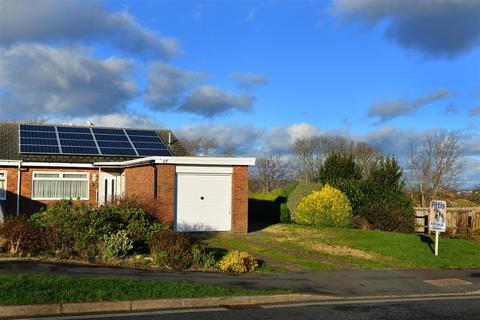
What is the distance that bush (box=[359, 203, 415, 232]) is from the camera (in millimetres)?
22500

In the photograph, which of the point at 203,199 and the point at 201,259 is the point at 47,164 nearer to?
the point at 203,199

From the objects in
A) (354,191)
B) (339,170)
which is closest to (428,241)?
(354,191)

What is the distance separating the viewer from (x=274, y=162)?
64.2 m

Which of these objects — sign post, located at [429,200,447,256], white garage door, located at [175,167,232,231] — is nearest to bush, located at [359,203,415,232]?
sign post, located at [429,200,447,256]

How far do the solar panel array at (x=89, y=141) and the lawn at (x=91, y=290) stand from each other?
1667 centimetres

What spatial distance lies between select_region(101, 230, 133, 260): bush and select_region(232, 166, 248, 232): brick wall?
785cm

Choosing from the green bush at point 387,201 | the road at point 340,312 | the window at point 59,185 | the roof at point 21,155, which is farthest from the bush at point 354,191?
the road at point 340,312

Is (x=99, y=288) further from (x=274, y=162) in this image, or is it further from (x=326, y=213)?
(x=274, y=162)

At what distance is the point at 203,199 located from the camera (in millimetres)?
20781

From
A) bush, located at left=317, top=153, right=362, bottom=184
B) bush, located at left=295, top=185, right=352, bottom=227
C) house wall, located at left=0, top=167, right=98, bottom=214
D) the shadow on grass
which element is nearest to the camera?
the shadow on grass

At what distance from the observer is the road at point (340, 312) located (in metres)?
8.28

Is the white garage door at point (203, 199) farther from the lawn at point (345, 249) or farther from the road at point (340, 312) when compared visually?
the road at point (340, 312)

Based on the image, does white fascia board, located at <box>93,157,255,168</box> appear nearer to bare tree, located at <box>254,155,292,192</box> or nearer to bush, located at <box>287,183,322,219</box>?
bush, located at <box>287,183,322,219</box>

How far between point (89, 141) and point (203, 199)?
9.47m
